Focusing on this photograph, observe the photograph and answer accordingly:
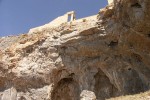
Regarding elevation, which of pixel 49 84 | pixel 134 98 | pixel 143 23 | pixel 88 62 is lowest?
pixel 134 98

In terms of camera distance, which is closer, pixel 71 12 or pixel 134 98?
pixel 134 98

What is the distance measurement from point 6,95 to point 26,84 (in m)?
1.27

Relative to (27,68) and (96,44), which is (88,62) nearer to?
(96,44)

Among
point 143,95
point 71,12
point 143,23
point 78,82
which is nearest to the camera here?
point 143,95

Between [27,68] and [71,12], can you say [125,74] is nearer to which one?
[27,68]

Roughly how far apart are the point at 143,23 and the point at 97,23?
2.33 metres

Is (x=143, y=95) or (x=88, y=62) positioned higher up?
(x=88, y=62)

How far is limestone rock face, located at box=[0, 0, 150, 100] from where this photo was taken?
1317cm

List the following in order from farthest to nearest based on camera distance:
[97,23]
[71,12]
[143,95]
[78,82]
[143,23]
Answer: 1. [71,12]
2. [78,82]
3. [97,23]
4. [143,23]
5. [143,95]

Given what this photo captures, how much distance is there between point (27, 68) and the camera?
15.4 m

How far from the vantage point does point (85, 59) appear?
579 inches

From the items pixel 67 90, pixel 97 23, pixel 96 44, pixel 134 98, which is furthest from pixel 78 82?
pixel 134 98

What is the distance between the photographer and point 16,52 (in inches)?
631

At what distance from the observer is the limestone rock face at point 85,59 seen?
1317 cm
